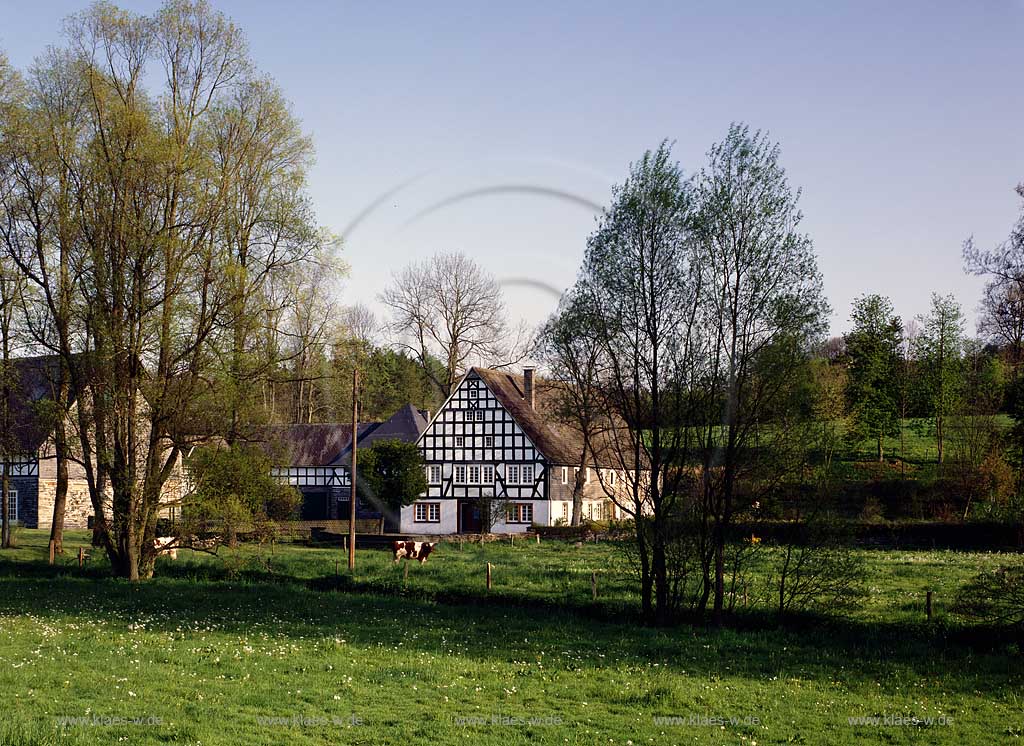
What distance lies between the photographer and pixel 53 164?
29672 millimetres

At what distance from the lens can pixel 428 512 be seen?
203ft

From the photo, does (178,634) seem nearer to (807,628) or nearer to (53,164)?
(807,628)

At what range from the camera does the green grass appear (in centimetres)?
1248

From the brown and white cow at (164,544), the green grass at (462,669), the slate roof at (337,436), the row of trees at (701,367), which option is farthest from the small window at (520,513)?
the row of trees at (701,367)

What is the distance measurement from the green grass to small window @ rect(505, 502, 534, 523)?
31049 millimetres

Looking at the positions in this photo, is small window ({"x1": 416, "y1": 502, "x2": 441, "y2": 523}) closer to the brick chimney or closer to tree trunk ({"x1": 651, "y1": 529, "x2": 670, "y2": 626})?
the brick chimney

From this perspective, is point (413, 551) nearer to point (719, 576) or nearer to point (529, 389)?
point (719, 576)

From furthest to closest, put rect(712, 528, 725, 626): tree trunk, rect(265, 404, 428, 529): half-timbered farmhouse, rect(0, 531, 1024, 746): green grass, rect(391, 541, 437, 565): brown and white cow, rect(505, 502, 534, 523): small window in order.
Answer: rect(265, 404, 428, 529): half-timbered farmhouse < rect(505, 502, 534, 523): small window < rect(391, 541, 437, 565): brown and white cow < rect(712, 528, 725, 626): tree trunk < rect(0, 531, 1024, 746): green grass

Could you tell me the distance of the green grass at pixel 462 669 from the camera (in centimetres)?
1248

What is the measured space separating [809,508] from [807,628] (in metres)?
2.58

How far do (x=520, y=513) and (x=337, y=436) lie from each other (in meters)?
17.1

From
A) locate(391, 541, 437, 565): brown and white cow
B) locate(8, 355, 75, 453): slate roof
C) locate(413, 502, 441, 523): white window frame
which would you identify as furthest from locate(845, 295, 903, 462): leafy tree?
locate(8, 355, 75, 453): slate roof

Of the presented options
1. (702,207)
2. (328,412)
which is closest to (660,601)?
(702,207)

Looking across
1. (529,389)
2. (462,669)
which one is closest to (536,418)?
(529,389)
